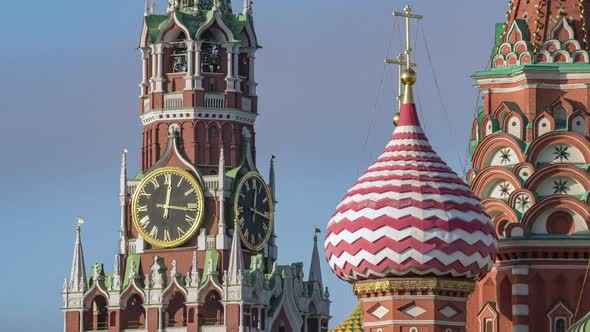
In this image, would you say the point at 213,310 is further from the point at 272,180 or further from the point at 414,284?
the point at 414,284

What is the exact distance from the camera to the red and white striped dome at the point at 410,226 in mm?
79625

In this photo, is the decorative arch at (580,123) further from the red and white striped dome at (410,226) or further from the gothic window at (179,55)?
the gothic window at (179,55)

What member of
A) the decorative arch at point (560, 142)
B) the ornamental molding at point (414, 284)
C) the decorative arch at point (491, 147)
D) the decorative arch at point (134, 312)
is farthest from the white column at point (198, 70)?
the ornamental molding at point (414, 284)

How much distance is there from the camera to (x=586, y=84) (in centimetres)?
8475

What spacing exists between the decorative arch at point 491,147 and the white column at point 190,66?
126ft

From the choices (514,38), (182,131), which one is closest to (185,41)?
(182,131)

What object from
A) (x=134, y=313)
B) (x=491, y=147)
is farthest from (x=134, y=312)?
(x=491, y=147)

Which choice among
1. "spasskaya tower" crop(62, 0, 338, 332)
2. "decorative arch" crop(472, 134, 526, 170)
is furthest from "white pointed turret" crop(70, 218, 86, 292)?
"decorative arch" crop(472, 134, 526, 170)

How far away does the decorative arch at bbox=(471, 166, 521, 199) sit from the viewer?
8461cm

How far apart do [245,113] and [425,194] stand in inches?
1737

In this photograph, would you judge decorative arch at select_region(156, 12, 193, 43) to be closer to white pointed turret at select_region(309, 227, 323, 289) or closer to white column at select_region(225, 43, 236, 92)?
white column at select_region(225, 43, 236, 92)

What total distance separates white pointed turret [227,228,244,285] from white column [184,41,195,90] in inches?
230

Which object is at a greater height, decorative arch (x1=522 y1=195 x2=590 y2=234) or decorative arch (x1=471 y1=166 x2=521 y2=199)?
decorative arch (x1=471 y1=166 x2=521 y2=199)

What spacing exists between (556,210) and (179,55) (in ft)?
137
